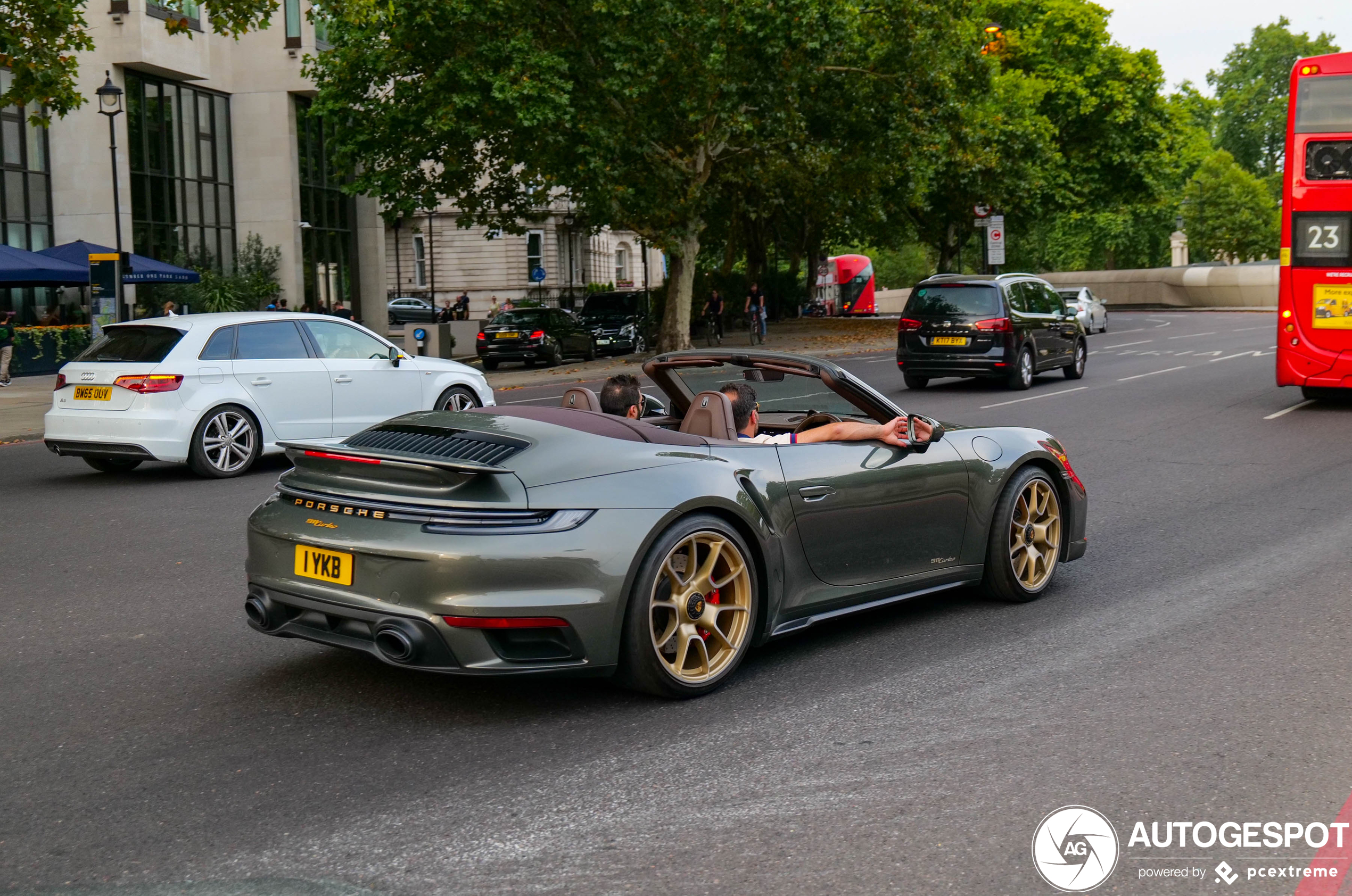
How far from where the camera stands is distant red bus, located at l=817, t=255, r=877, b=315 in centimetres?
7162

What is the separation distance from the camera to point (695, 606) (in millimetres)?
5078

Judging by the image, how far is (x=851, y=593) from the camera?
5746mm

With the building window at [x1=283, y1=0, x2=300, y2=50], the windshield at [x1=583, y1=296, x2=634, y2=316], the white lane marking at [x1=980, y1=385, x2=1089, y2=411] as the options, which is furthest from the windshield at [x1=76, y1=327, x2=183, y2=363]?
the building window at [x1=283, y1=0, x2=300, y2=50]

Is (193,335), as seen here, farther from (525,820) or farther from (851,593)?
(525,820)

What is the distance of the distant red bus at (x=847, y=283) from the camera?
71625 millimetres

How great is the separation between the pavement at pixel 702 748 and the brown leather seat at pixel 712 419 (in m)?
0.96

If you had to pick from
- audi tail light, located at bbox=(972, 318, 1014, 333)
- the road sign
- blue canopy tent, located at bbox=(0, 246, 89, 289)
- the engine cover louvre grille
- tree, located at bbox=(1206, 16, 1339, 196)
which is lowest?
the engine cover louvre grille

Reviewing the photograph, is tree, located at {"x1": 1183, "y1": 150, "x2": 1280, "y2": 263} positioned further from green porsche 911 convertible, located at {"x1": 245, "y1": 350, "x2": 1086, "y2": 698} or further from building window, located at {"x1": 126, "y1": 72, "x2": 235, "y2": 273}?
green porsche 911 convertible, located at {"x1": 245, "y1": 350, "x2": 1086, "y2": 698}

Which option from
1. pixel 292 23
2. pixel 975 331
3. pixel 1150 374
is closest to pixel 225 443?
pixel 975 331

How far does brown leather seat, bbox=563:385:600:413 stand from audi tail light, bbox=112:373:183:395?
7064 mm

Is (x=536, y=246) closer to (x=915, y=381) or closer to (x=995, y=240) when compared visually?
(x=995, y=240)

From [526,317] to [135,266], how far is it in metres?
A: 9.48

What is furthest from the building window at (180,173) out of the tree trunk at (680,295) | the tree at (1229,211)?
the tree at (1229,211)

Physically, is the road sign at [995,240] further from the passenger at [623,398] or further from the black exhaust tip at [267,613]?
the black exhaust tip at [267,613]
